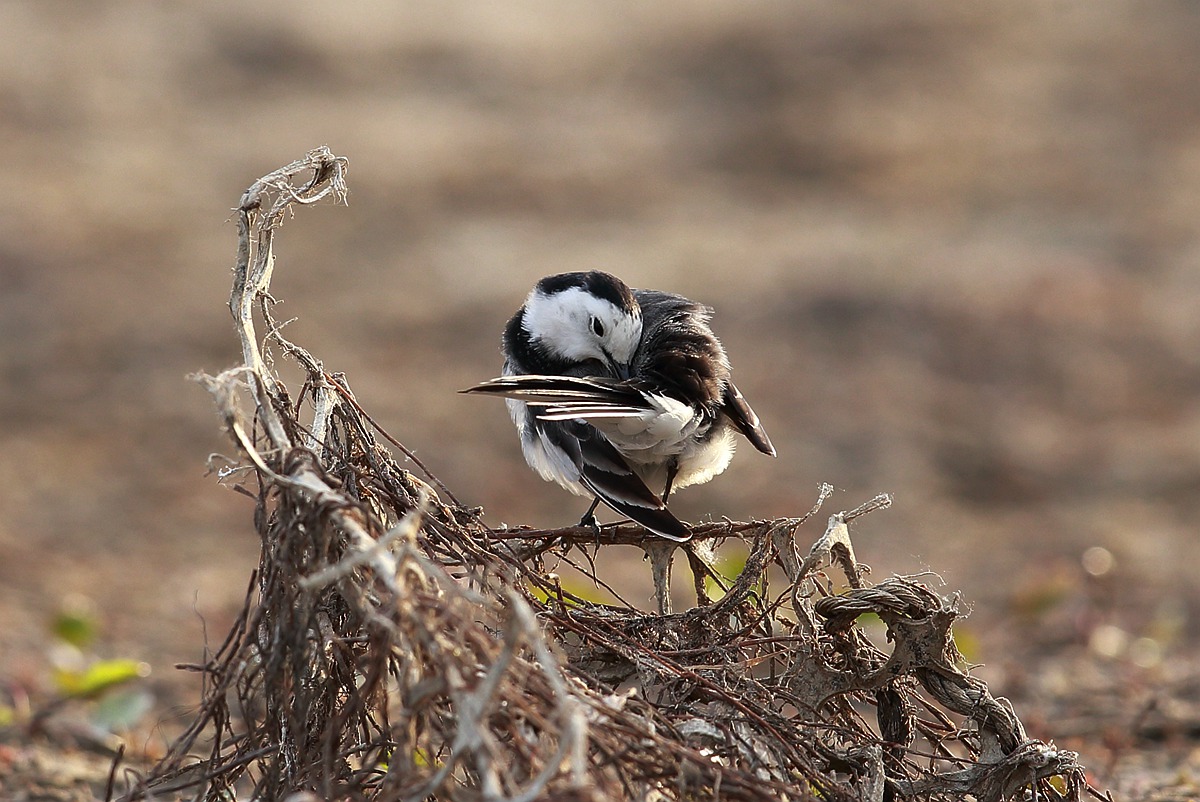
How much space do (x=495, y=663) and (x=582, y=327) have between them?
2.73 metres

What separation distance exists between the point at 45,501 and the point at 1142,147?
12.6 meters

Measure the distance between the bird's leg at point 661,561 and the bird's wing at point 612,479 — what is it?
0.28 feet

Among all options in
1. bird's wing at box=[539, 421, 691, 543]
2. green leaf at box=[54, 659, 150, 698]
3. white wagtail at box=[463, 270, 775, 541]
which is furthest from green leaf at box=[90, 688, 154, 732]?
bird's wing at box=[539, 421, 691, 543]

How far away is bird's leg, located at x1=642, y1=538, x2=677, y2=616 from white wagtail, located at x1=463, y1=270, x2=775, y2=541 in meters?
0.10

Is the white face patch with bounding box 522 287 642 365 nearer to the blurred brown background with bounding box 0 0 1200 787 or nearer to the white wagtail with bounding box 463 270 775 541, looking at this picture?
the white wagtail with bounding box 463 270 775 541

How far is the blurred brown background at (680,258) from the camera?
8195 millimetres

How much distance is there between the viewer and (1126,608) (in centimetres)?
715

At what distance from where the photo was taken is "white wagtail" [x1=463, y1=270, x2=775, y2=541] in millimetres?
3695

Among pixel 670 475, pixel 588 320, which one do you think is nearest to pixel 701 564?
pixel 670 475

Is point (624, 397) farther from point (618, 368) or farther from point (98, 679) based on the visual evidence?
point (98, 679)

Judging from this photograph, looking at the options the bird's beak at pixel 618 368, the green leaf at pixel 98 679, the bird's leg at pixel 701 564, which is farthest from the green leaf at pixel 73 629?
the bird's leg at pixel 701 564

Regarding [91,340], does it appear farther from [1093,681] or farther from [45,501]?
[1093,681]

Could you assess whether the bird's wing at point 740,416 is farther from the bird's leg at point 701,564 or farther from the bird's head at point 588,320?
the bird's leg at point 701,564

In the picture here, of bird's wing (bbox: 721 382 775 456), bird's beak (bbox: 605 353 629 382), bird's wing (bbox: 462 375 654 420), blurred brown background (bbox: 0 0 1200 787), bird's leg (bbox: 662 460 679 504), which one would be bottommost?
bird's wing (bbox: 462 375 654 420)
